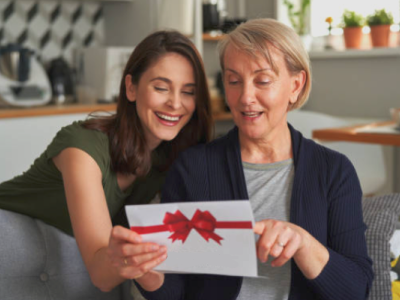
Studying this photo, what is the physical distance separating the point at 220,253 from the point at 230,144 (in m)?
0.40

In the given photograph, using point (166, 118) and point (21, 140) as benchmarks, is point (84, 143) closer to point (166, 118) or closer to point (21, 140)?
point (166, 118)

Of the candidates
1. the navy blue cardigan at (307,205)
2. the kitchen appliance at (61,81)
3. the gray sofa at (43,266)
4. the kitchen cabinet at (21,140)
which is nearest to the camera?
the navy blue cardigan at (307,205)

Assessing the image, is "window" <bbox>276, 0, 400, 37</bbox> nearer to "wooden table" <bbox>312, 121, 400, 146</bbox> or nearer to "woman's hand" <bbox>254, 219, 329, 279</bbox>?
"wooden table" <bbox>312, 121, 400, 146</bbox>

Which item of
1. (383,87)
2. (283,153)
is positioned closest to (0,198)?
(283,153)

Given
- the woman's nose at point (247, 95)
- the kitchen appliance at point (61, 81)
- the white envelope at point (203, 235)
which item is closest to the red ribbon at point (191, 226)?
the white envelope at point (203, 235)

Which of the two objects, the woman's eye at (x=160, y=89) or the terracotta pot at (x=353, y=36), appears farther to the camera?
the terracotta pot at (x=353, y=36)

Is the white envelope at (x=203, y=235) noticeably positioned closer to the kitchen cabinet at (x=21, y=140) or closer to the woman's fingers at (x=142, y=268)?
the woman's fingers at (x=142, y=268)

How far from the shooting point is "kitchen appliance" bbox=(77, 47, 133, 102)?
3522mm

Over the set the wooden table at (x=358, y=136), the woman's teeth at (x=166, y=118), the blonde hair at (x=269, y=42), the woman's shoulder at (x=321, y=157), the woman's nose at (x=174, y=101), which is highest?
the blonde hair at (x=269, y=42)

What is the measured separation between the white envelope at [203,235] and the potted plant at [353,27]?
3.10 m

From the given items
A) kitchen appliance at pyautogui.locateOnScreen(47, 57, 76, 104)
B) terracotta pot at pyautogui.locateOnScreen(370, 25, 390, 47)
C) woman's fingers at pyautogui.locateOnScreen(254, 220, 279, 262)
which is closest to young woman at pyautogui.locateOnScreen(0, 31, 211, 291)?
woman's fingers at pyautogui.locateOnScreen(254, 220, 279, 262)

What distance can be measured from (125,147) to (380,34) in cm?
264

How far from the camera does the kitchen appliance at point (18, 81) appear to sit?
3.17 meters

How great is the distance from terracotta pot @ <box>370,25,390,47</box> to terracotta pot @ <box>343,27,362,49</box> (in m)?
0.11
